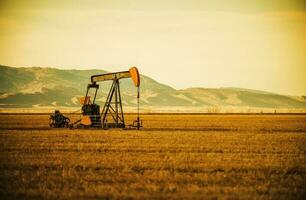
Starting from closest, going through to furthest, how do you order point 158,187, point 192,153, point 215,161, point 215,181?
1. point 158,187
2. point 215,181
3. point 215,161
4. point 192,153

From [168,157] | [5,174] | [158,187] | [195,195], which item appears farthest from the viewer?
[168,157]

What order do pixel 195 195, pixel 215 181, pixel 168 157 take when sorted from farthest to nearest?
pixel 168 157, pixel 215 181, pixel 195 195

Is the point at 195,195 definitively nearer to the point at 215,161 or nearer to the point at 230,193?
the point at 230,193

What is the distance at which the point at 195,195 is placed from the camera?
10.0 metres

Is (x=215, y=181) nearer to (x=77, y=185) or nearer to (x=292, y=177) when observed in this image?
(x=292, y=177)

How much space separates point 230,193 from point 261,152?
7.44 metres

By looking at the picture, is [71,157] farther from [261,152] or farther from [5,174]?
[261,152]

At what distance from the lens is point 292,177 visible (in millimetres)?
12078

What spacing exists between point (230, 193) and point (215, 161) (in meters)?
4.55

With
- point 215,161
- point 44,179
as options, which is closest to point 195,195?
point 44,179

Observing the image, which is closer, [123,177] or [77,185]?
[77,185]

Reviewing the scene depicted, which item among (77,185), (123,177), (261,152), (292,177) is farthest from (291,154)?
(77,185)

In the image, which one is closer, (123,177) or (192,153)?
(123,177)


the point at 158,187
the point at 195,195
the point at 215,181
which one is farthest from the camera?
the point at 215,181
